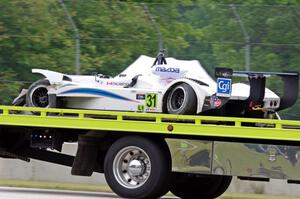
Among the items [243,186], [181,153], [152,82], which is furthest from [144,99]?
[243,186]

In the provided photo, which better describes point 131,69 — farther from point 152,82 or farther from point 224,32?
point 224,32

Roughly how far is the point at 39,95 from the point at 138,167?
7.48 feet

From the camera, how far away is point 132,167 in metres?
14.1

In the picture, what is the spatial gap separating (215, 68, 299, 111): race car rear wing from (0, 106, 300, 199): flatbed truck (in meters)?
0.70

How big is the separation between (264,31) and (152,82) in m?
4.42

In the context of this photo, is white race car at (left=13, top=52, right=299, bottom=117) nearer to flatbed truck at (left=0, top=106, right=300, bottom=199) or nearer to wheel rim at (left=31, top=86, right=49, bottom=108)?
wheel rim at (left=31, top=86, right=49, bottom=108)

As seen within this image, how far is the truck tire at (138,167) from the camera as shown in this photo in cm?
1379

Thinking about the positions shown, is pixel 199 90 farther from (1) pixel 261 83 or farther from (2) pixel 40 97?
(2) pixel 40 97

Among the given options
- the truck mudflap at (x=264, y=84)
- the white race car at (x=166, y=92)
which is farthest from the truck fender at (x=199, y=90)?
the truck mudflap at (x=264, y=84)

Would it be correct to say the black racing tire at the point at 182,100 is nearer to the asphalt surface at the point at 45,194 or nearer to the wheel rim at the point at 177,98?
the wheel rim at the point at 177,98

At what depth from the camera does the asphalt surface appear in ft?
48.2

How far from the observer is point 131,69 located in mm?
15602

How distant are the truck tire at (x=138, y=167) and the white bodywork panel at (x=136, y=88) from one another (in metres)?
0.71

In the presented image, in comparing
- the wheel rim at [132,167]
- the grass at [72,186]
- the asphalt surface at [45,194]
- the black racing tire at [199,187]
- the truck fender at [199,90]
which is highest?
the truck fender at [199,90]
